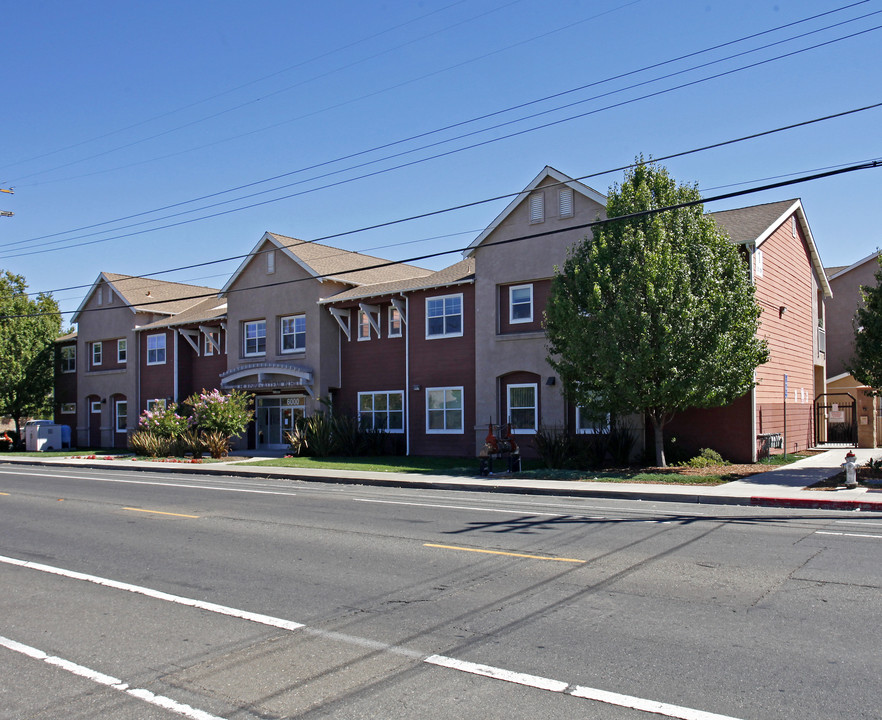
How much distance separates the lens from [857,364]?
19.7m

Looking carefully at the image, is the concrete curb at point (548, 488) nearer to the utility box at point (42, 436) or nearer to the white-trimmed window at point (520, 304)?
the white-trimmed window at point (520, 304)

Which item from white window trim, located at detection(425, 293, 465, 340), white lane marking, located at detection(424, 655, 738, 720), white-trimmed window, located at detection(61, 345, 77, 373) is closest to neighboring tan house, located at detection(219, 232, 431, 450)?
white window trim, located at detection(425, 293, 465, 340)

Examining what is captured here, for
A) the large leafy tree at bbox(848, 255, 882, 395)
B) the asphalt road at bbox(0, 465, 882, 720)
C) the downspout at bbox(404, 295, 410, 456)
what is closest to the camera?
the asphalt road at bbox(0, 465, 882, 720)

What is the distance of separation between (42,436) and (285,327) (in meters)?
17.4

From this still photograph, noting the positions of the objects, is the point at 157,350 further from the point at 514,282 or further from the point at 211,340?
the point at 514,282

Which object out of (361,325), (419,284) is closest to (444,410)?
(419,284)

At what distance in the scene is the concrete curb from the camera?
47.9 feet

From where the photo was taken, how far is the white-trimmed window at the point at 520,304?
2614 centimetres

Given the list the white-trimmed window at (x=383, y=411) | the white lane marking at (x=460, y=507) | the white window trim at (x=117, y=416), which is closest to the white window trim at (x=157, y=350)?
the white window trim at (x=117, y=416)

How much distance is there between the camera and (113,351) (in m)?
42.5

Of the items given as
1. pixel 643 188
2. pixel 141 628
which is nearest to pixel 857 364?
pixel 643 188

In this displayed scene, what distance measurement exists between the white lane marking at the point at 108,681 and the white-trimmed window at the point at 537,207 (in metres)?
21.4

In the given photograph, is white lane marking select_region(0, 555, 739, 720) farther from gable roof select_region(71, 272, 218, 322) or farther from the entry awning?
gable roof select_region(71, 272, 218, 322)

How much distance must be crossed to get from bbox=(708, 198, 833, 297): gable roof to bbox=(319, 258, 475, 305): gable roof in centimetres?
874
